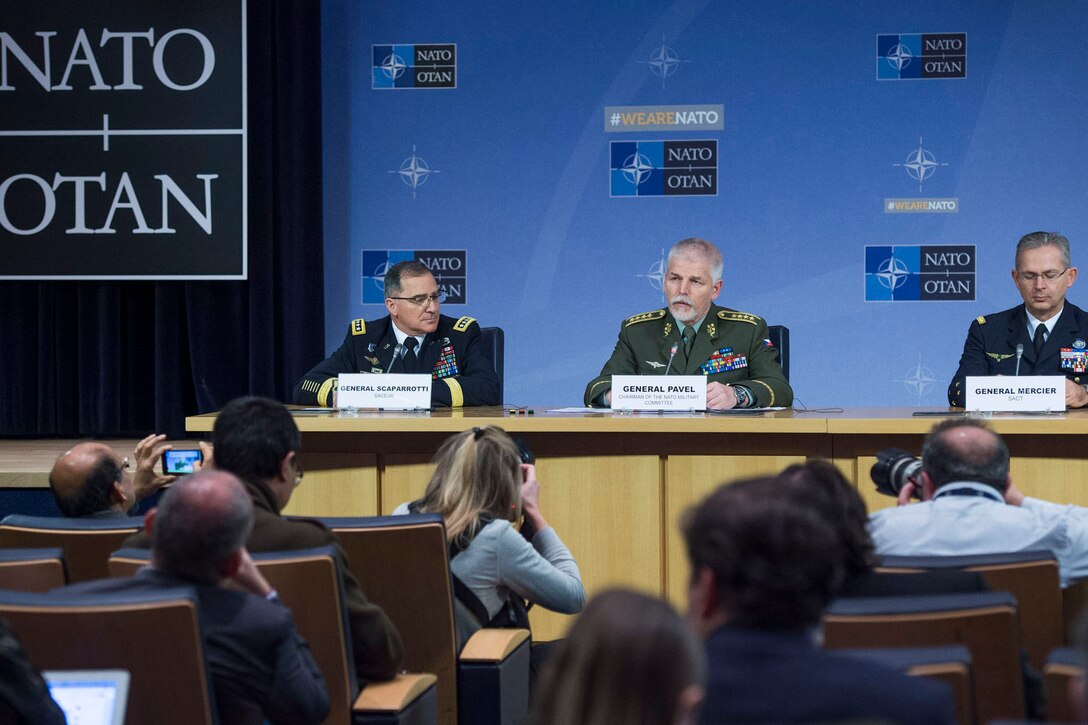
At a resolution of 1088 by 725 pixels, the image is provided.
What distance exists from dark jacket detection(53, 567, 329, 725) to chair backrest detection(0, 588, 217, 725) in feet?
0.25

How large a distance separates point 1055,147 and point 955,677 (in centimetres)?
493

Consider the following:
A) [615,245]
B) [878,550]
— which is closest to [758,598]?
[878,550]

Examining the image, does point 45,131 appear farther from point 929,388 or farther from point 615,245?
point 929,388

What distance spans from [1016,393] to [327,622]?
254cm

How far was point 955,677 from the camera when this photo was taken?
1.50 metres

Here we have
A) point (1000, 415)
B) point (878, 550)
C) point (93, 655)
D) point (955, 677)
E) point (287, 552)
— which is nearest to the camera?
point (955, 677)

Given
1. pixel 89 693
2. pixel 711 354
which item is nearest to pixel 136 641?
pixel 89 693

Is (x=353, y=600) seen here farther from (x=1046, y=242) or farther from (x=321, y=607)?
(x=1046, y=242)

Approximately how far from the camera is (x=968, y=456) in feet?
8.00

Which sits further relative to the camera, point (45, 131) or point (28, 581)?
point (45, 131)

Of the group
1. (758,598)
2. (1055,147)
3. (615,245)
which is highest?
(1055,147)

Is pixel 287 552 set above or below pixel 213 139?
below

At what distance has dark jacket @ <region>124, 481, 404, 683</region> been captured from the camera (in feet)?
7.24

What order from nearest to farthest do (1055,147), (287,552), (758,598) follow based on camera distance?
(758,598) → (287,552) → (1055,147)
